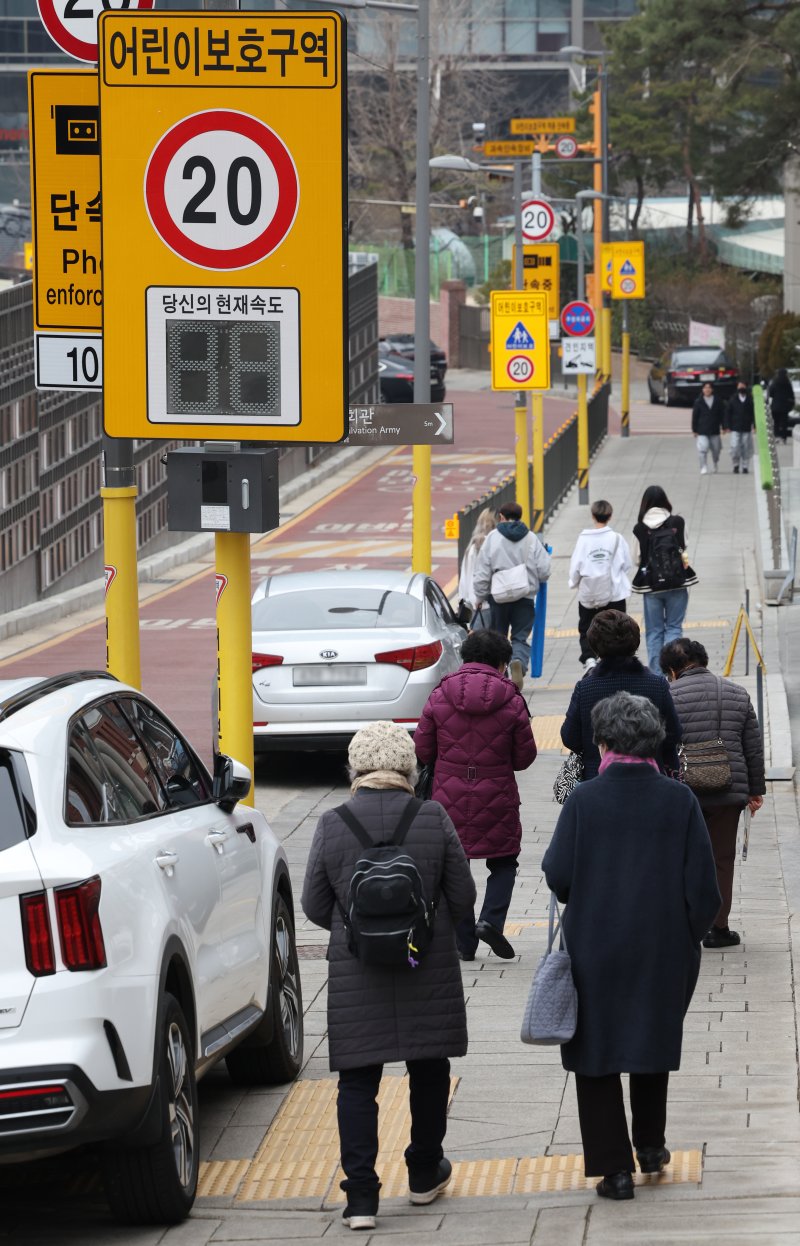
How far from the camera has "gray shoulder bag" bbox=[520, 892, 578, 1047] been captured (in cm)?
611

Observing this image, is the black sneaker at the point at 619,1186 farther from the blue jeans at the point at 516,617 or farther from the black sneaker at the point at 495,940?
the blue jeans at the point at 516,617

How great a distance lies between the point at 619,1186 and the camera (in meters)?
6.16

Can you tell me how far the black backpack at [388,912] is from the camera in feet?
20.0

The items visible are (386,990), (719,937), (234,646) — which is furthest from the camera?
(719,937)

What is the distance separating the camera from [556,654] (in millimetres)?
22891

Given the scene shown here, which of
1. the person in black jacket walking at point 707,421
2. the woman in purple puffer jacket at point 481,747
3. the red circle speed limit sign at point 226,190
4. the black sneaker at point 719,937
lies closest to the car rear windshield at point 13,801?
the red circle speed limit sign at point 226,190

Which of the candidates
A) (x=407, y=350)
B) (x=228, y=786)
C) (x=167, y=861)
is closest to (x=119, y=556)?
(x=228, y=786)

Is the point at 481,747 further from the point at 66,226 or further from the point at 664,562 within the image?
the point at 664,562

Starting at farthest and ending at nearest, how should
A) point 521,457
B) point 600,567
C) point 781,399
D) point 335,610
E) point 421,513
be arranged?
point 781,399
point 521,457
point 421,513
point 600,567
point 335,610

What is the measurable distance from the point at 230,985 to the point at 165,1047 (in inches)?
37.3

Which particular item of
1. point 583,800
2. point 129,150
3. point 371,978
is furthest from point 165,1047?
point 129,150

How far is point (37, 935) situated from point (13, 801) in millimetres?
390

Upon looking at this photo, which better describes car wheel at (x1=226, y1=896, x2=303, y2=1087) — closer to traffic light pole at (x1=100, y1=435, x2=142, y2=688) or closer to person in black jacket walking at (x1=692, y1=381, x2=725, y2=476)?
traffic light pole at (x1=100, y1=435, x2=142, y2=688)

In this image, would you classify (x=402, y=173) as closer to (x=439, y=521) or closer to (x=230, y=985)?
(x=439, y=521)
